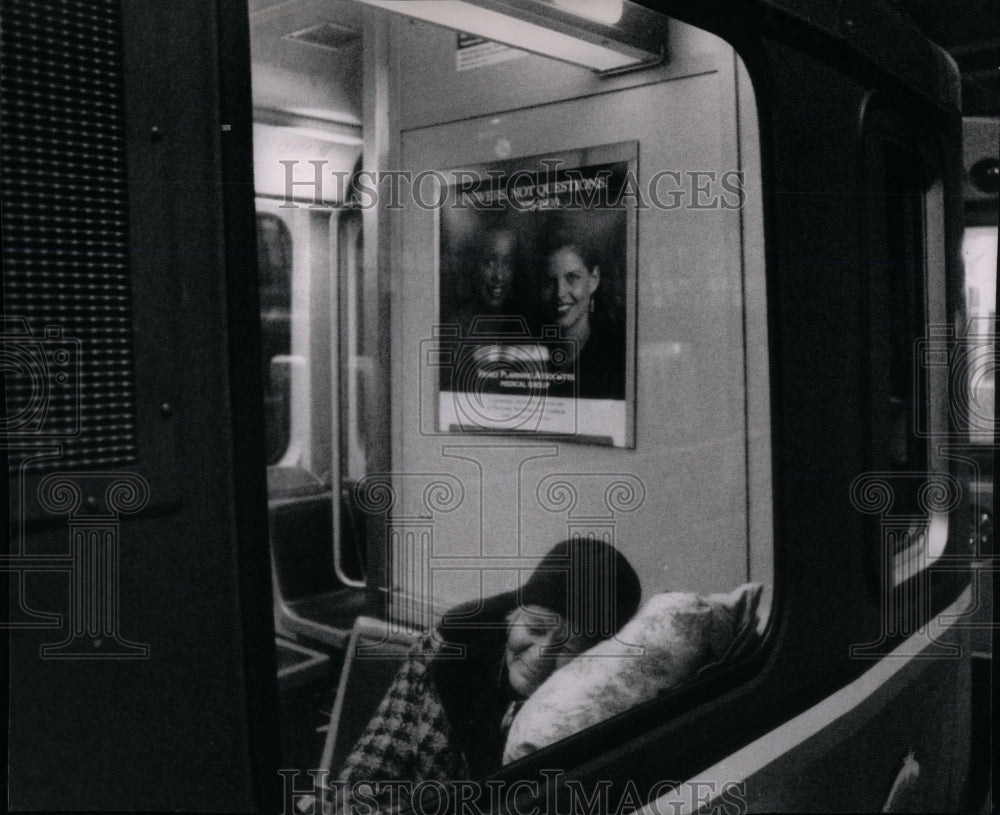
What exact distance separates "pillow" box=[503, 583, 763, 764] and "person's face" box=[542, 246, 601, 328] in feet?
3.00

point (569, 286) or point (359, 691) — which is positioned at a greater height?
point (569, 286)

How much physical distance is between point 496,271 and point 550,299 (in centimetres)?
18

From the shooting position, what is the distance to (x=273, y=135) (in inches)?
138

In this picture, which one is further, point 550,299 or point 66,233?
point 550,299

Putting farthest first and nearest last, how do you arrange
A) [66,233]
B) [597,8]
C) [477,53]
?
[477,53] < [597,8] < [66,233]

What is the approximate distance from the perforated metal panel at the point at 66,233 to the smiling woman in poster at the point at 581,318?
202cm

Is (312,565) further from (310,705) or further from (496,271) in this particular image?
(496,271)

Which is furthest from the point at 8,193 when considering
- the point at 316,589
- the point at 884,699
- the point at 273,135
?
the point at 316,589

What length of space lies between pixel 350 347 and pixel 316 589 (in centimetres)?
101

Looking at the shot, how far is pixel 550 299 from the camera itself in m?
2.94

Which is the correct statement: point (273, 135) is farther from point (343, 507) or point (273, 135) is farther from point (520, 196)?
point (343, 507)

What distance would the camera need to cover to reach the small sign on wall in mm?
3135

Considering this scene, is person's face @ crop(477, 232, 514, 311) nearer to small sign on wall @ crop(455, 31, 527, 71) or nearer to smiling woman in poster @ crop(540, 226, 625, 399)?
smiling woman in poster @ crop(540, 226, 625, 399)

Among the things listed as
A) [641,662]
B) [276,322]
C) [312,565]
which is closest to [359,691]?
[641,662]
